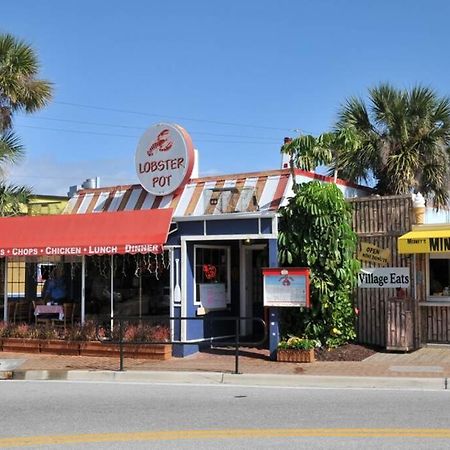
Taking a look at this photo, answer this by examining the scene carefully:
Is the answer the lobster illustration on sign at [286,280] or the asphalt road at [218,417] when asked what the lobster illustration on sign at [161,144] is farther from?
the asphalt road at [218,417]

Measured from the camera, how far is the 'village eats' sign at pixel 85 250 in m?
15.2

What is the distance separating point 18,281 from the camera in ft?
67.2

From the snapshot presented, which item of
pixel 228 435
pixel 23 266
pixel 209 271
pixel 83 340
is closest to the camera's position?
pixel 228 435

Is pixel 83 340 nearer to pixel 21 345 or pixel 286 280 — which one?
pixel 21 345

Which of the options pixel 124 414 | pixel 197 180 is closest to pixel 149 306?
pixel 197 180

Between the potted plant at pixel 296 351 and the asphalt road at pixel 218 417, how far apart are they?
2.47 meters

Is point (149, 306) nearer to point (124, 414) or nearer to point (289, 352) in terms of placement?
point (289, 352)

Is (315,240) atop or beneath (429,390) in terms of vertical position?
atop

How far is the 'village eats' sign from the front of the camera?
1518 centimetres

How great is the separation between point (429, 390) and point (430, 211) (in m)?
8.64

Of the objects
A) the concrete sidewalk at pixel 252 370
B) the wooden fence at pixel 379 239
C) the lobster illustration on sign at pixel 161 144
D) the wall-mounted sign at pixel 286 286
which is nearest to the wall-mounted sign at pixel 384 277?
the wooden fence at pixel 379 239

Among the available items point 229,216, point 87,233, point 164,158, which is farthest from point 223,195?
point 87,233

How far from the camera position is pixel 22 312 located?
60.1ft

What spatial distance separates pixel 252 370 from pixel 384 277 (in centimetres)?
437
